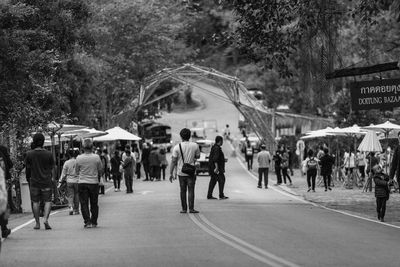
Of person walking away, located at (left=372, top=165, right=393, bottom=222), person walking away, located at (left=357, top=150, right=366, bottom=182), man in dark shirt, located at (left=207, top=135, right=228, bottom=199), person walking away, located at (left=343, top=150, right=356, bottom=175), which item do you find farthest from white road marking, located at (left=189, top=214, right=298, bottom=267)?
person walking away, located at (left=357, top=150, right=366, bottom=182)

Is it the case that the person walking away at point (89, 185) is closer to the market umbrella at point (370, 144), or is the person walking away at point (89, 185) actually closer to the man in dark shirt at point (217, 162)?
the man in dark shirt at point (217, 162)

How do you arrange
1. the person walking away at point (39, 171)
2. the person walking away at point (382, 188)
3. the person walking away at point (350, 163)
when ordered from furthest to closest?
1. the person walking away at point (350, 163)
2. the person walking away at point (382, 188)
3. the person walking away at point (39, 171)

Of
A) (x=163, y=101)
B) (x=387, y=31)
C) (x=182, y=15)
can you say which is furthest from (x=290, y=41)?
(x=163, y=101)

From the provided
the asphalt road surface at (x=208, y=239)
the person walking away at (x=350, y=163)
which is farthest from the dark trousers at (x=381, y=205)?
the person walking away at (x=350, y=163)

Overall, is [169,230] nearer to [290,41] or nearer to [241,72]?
[290,41]

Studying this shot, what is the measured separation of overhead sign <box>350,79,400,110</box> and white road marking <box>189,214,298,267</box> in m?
4.73

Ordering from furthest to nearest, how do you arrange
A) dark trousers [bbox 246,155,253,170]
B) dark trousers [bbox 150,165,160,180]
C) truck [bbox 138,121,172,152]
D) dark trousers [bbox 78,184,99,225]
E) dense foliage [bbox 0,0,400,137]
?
truck [bbox 138,121,172,152] < dark trousers [bbox 246,155,253,170] < dark trousers [bbox 150,165,160,180] < dense foliage [bbox 0,0,400,137] < dark trousers [bbox 78,184,99,225]

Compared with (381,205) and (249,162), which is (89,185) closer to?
(381,205)

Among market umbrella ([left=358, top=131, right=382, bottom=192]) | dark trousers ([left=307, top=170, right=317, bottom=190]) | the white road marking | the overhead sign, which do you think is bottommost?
the white road marking

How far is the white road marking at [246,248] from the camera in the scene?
472 inches

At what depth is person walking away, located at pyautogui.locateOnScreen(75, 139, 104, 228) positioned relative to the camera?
59.0 feet

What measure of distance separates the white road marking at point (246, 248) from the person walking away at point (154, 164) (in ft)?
92.1

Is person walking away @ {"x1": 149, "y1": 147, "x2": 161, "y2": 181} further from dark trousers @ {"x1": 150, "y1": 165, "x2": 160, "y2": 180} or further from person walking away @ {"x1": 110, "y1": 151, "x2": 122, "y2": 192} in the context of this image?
person walking away @ {"x1": 110, "y1": 151, "x2": 122, "y2": 192}

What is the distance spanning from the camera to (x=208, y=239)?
595 inches
